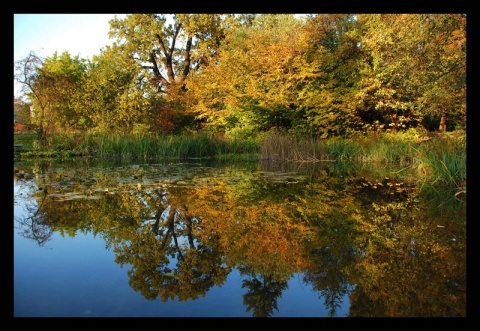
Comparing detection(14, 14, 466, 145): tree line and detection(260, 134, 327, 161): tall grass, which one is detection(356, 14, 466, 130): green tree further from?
detection(260, 134, 327, 161): tall grass

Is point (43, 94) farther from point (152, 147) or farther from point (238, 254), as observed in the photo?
point (238, 254)

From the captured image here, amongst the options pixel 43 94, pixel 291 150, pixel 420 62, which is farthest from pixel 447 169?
pixel 43 94

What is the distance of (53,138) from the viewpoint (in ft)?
47.1

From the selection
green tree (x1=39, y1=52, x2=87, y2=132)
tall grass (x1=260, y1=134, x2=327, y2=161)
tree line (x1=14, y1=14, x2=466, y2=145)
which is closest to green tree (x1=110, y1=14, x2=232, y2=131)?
tree line (x1=14, y1=14, x2=466, y2=145)

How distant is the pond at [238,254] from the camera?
213cm

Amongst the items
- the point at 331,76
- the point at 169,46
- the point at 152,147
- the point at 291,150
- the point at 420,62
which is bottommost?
the point at 291,150

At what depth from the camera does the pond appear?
6.98 ft

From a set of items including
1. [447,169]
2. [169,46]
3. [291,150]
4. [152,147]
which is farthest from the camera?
[169,46]

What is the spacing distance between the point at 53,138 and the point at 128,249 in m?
13.1

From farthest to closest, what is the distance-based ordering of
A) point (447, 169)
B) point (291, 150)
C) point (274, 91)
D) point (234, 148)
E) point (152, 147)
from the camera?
point (274, 91) → point (234, 148) → point (152, 147) → point (291, 150) → point (447, 169)

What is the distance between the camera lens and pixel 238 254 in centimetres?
294
